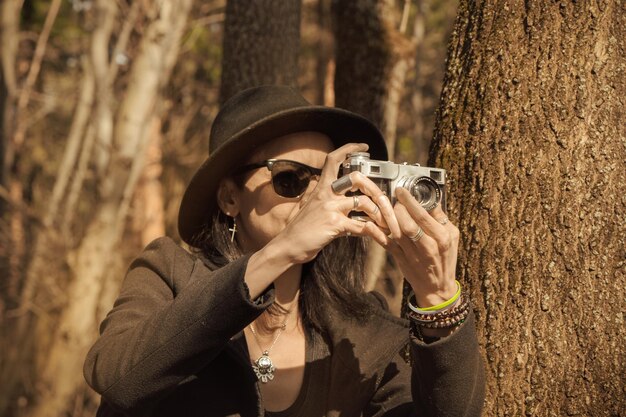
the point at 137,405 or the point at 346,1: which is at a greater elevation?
the point at 346,1

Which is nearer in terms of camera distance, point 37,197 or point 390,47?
point 390,47

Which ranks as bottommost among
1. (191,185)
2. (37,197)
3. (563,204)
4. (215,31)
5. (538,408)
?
(37,197)

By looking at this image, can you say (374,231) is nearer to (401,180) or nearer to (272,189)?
(401,180)

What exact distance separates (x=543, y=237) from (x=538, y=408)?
51 cm

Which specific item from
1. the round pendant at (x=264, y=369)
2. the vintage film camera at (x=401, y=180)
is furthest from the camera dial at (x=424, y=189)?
the round pendant at (x=264, y=369)

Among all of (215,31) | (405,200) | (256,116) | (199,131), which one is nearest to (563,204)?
(405,200)

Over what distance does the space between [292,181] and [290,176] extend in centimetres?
2

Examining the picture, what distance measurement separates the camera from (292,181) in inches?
108

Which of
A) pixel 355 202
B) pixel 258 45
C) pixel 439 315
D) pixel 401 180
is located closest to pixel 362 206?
pixel 355 202

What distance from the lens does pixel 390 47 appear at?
17.4 feet

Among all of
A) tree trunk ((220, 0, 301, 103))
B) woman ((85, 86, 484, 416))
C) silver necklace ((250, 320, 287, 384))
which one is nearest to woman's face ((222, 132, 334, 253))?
woman ((85, 86, 484, 416))

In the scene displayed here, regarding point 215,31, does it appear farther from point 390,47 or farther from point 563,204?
point 563,204

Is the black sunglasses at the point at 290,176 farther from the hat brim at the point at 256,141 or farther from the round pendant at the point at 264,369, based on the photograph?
the round pendant at the point at 264,369

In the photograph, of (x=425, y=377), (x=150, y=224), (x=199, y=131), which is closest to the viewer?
(x=425, y=377)
